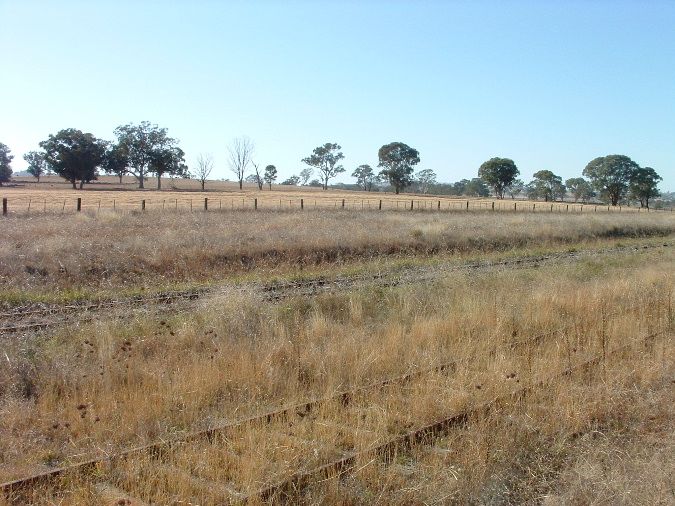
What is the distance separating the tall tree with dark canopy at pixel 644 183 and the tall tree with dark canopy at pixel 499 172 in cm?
2375

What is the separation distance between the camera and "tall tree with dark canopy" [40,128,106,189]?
10519 centimetres

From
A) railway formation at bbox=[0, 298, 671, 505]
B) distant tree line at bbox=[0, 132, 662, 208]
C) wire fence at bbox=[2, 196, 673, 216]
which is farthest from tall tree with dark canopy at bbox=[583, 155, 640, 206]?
railway formation at bbox=[0, 298, 671, 505]

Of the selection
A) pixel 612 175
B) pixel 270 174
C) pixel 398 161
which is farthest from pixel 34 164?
pixel 612 175

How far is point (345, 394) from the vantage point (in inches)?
285

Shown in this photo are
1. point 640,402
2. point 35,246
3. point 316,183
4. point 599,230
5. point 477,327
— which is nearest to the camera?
point 640,402

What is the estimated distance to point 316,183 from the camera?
538 ft

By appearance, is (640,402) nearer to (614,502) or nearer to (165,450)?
(614,502)

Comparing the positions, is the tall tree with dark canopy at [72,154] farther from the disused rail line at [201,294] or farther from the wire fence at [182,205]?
the disused rail line at [201,294]

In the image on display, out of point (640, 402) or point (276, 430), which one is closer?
point (276, 430)

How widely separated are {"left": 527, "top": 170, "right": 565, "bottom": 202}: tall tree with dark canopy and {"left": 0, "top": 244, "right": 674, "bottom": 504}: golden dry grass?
13616 cm

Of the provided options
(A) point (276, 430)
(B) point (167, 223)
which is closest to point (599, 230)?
(B) point (167, 223)

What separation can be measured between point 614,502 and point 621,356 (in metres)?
4.66

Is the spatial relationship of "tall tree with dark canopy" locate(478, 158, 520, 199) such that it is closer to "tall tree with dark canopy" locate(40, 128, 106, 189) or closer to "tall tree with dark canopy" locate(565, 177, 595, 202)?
"tall tree with dark canopy" locate(565, 177, 595, 202)

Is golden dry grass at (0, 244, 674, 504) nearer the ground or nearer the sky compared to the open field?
nearer the ground
